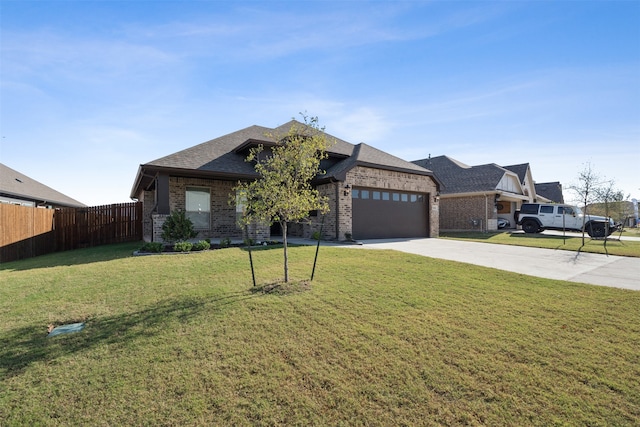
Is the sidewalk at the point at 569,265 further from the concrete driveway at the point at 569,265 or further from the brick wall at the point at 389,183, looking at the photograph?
the brick wall at the point at 389,183

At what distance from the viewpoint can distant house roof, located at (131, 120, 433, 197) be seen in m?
12.5

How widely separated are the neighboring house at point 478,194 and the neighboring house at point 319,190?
570 centimetres

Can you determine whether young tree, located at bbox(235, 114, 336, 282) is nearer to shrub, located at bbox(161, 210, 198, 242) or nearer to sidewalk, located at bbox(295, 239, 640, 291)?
shrub, located at bbox(161, 210, 198, 242)

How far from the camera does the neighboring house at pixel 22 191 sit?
1691cm

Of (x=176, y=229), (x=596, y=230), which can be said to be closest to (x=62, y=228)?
(x=176, y=229)

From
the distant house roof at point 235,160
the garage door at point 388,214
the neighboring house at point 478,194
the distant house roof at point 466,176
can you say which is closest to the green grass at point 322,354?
the distant house roof at point 235,160

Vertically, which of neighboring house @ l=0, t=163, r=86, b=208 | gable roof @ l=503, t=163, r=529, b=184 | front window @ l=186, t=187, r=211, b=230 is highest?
gable roof @ l=503, t=163, r=529, b=184

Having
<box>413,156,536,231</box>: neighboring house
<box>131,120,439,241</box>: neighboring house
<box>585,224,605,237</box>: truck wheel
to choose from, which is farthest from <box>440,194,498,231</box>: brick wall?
<box>131,120,439,241</box>: neighboring house

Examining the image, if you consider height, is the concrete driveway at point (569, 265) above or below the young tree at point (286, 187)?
below

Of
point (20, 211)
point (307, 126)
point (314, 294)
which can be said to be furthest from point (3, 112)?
point (314, 294)

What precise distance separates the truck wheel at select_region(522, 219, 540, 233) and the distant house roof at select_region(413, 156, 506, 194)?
125 inches

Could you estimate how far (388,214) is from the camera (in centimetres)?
1647

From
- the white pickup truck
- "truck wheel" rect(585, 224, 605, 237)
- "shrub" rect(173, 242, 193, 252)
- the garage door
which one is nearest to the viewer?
"shrub" rect(173, 242, 193, 252)

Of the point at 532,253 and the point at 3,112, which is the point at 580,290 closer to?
the point at 532,253
